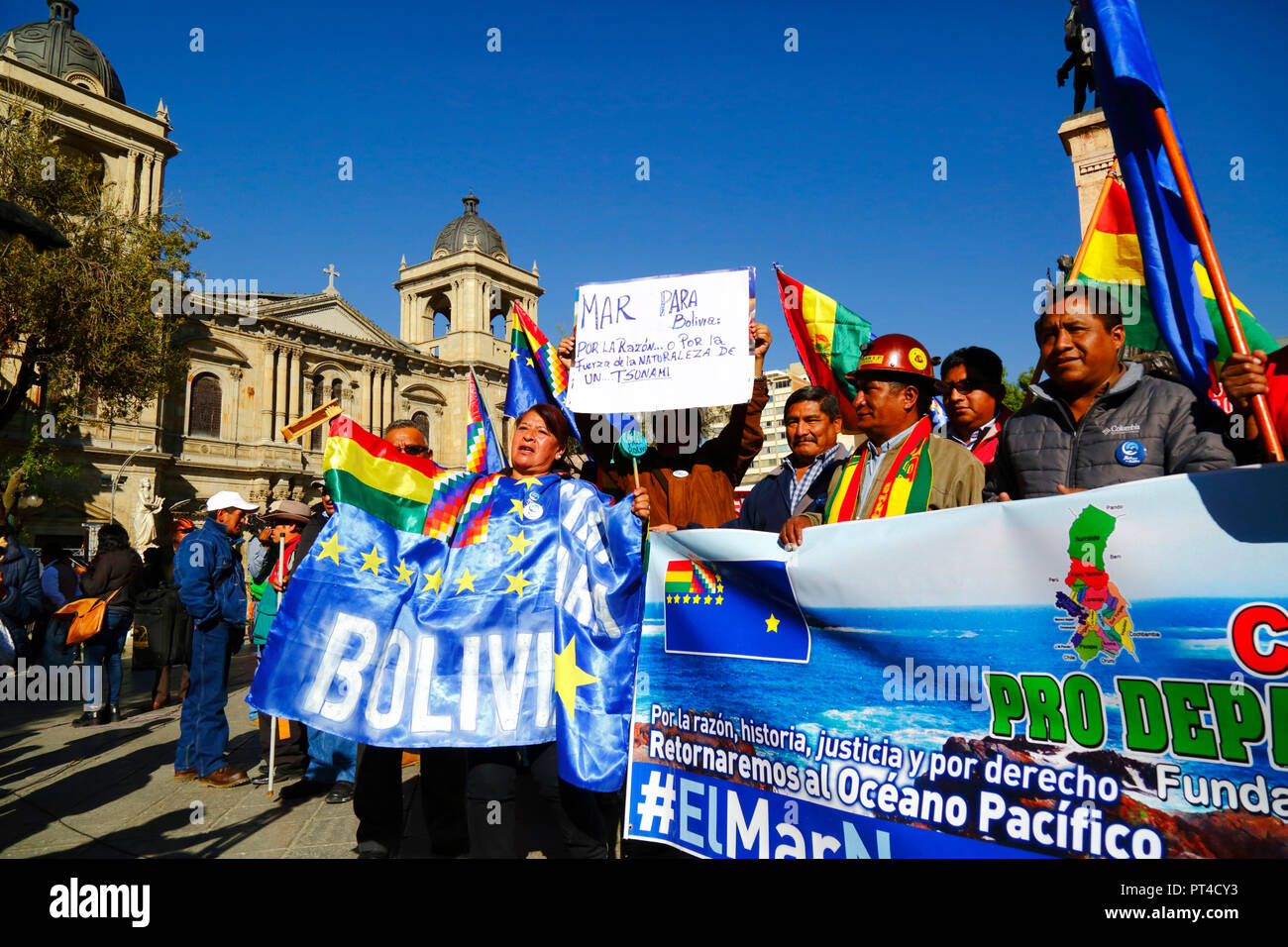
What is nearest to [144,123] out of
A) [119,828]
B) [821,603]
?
[119,828]

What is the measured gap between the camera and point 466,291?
48500 mm

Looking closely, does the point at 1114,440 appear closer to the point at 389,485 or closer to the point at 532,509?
the point at 532,509

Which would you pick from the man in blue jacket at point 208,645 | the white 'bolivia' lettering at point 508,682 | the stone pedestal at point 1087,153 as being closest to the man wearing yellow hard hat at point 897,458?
the white 'bolivia' lettering at point 508,682

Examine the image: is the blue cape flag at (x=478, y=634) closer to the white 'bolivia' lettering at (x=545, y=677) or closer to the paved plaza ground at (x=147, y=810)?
the white 'bolivia' lettering at (x=545, y=677)

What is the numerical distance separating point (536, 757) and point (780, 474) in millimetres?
1918

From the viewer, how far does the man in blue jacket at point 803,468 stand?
3863 mm

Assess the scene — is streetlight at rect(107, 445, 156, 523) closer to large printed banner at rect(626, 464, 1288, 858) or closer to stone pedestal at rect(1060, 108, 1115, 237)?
stone pedestal at rect(1060, 108, 1115, 237)

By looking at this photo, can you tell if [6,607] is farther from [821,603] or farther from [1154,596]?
[1154,596]

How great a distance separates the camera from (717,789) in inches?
114

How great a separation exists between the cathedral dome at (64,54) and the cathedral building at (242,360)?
0.07 m

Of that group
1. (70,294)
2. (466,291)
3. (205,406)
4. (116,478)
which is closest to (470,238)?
(466,291)

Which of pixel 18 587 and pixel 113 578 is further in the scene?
pixel 113 578

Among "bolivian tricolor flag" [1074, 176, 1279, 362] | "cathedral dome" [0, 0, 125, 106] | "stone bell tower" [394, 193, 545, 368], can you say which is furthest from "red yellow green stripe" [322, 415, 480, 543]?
"stone bell tower" [394, 193, 545, 368]

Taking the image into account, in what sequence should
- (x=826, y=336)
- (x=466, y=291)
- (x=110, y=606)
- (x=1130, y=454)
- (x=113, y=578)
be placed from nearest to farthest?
(x=1130, y=454) → (x=826, y=336) → (x=110, y=606) → (x=113, y=578) → (x=466, y=291)
